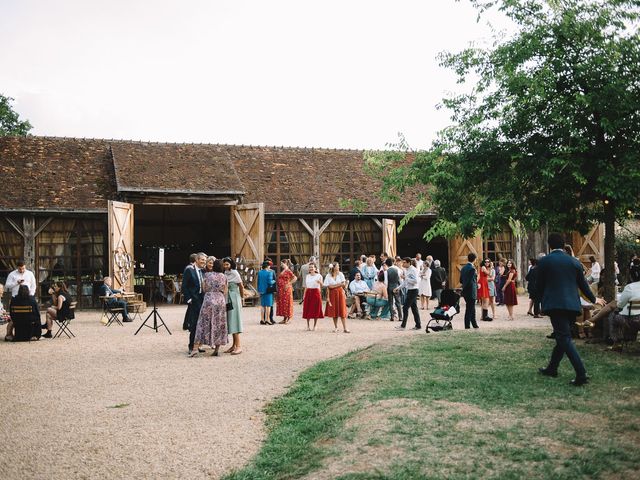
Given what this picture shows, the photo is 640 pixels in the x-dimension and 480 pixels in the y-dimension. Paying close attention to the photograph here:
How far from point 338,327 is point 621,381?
8.47 m

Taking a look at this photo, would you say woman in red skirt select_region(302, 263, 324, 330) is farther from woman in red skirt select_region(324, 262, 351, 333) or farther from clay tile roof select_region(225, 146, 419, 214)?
clay tile roof select_region(225, 146, 419, 214)

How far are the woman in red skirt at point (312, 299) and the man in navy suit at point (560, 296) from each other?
7.17 m

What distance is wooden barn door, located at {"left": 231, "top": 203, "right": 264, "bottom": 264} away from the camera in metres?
20.6

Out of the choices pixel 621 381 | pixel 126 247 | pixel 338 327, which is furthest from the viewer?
pixel 126 247

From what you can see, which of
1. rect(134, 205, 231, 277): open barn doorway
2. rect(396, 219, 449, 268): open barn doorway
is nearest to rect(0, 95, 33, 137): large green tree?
rect(134, 205, 231, 277): open barn doorway

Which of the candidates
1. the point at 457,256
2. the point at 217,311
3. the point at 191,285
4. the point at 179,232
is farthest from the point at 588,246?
the point at 217,311

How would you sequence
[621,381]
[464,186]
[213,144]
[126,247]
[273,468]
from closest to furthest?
[273,468] < [621,381] < [464,186] < [126,247] < [213,144]

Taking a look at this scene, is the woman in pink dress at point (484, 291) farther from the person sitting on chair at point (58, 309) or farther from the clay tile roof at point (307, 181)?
the person sitting on chair at point (58, 309)

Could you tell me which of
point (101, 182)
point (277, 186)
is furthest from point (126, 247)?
point (277, 186)

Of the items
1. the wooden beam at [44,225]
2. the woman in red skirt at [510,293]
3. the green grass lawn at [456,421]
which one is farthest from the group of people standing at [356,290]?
the wooden beam at [44,225]

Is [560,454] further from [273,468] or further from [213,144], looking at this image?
[213,144]

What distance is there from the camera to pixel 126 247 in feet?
64.1

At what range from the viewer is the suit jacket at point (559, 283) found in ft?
23.5

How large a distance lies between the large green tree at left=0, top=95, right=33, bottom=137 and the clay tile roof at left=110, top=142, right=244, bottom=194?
35.6 feet
